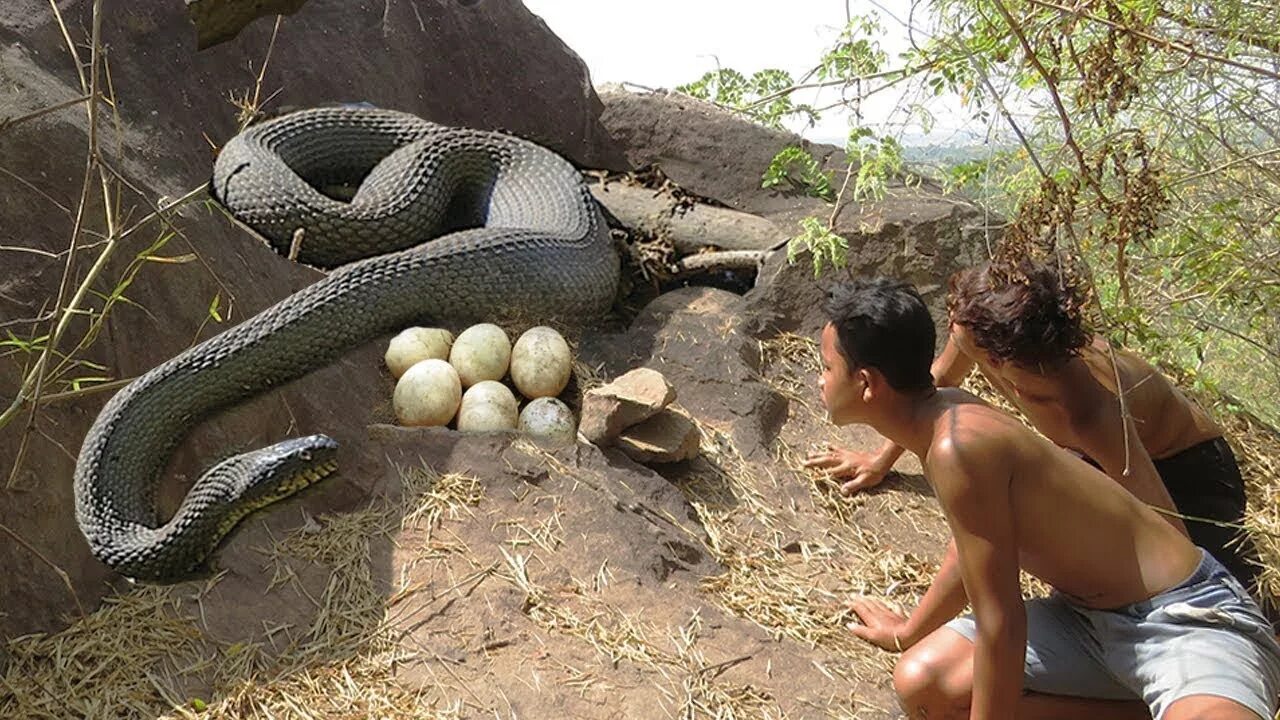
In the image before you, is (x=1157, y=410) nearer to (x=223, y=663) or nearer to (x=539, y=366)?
(x=539, y=366)

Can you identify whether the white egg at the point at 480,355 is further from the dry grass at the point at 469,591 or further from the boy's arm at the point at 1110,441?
the boy's arm at the point at 1110,441

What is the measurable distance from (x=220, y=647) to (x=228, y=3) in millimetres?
4298

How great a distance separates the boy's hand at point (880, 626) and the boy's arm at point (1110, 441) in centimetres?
80

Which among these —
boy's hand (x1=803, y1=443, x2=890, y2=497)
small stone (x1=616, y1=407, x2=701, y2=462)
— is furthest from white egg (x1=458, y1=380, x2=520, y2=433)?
boy's hand (x1=803, y1=443, x2=890, y2=497)

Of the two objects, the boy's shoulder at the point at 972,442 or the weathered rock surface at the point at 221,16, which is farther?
the weathered rock surface at the point at 221,16

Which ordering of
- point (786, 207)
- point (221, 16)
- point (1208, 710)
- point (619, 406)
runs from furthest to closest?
1. point (786, 207)
2. point (221, 16)
3. point (619, 406)
4. point (1208, 710)

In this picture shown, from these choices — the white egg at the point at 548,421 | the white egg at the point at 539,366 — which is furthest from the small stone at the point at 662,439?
the white egg at the point at 539,366

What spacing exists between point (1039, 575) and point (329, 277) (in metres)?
3.15

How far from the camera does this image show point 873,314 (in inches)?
105

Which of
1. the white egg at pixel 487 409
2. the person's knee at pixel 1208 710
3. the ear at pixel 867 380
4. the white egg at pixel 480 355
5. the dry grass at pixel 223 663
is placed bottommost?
the dry grass at pixel 223 663

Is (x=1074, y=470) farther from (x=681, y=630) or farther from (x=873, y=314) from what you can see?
(x=681, y=630)

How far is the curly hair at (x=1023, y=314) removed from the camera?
3.04 m

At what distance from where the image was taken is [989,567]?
2.54 metres

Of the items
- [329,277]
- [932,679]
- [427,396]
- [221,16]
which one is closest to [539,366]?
[427,396]
